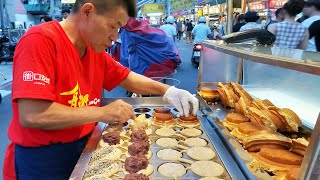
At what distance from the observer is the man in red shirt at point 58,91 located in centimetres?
143

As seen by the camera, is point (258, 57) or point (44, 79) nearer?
point (44, 79)

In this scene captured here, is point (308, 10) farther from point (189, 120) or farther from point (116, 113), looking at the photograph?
point (116, 113)

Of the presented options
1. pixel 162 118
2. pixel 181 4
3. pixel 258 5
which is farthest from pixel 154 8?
pixel 162 118

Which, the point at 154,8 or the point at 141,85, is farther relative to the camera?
the point at 154,8

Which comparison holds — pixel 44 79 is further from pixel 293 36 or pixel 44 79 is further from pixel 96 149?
pixel 293 36

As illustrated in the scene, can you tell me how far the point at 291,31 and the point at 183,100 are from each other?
287 centimetres

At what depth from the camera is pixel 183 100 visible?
228 cm

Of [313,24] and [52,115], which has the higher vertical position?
[313,24]

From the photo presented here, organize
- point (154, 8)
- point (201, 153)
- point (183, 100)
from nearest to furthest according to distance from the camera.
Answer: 1. point (201, 153)
2. point (183, 100)
3. point (154, 8)

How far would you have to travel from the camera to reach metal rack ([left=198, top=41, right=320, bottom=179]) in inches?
43.6

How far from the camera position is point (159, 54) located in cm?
519

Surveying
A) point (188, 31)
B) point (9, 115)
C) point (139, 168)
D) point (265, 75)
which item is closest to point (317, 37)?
point (265, 75)

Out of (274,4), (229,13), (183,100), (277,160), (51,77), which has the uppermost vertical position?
(274,4)

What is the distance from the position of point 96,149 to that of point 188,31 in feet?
76.3
